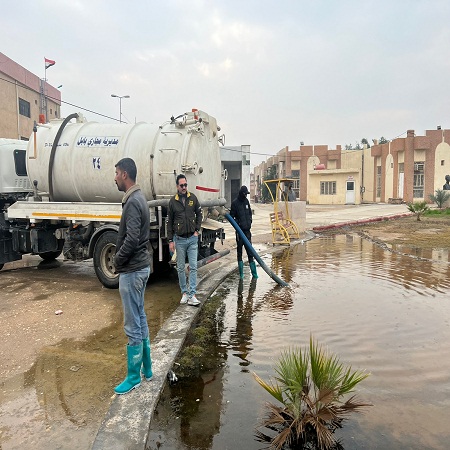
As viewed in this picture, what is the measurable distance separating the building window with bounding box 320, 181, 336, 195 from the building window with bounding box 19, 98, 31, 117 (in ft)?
90.9

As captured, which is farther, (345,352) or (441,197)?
(441,197)

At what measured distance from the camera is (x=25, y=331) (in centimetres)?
500

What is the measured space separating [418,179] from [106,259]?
40.6 meters

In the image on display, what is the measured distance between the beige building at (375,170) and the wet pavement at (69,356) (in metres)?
36.2

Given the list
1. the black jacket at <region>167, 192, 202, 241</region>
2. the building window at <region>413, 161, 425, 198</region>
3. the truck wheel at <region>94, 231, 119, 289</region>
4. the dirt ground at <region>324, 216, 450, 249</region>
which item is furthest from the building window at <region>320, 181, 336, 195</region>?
the black jacket at <region>167, 192, 202, 241</region>

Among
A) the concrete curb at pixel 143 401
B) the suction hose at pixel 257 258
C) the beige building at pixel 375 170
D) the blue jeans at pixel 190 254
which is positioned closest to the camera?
the concrete curb at pixel 143 401

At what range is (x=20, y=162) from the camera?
863 cm

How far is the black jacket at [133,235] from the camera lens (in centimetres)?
342

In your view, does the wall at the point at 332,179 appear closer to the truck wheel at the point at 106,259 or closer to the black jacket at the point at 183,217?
the truck wheel at the point at 106,259

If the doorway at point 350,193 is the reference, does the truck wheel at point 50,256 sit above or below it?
below

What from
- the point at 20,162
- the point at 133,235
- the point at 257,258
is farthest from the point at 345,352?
the point at 20,162

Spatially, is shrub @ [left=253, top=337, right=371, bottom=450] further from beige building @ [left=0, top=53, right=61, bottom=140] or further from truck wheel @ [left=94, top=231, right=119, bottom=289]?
beige building @ [left=0, top=53, right=61, bottom=140]

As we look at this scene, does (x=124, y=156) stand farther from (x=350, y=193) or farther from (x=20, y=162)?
(x=350, y=193)

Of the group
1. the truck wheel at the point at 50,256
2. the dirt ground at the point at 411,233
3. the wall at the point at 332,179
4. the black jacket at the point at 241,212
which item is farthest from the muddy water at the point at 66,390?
the wall at the point at 332,179
